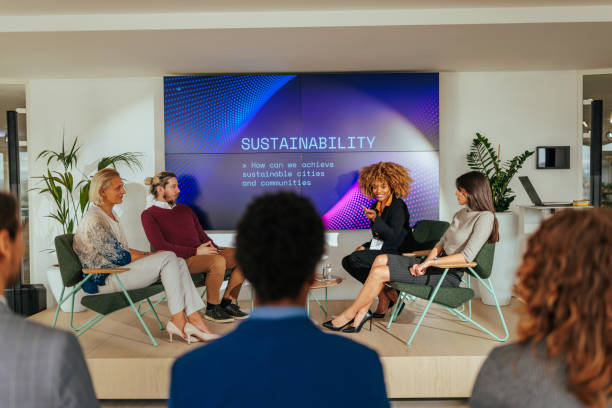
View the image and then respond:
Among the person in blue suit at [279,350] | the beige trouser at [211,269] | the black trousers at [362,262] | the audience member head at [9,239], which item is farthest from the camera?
the black trousers at [362,262]

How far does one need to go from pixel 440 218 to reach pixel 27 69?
4908 millimetres

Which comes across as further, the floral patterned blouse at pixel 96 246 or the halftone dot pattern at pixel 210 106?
the halftone dot pattern at pixel 210 106

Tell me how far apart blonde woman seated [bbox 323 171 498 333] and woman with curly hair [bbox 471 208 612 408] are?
272 centimetres

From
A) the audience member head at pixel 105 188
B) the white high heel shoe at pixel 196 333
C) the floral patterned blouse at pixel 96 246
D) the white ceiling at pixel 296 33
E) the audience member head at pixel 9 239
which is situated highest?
the white ceiling at pixel 296 33

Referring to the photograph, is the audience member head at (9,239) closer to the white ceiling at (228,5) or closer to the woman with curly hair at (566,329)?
the woman with curly hair at (566,329)

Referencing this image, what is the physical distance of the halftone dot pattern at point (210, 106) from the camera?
545cm

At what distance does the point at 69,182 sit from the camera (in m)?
5.25

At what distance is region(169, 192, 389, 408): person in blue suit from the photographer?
947mm

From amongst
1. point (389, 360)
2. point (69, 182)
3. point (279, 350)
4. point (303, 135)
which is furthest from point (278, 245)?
point (69, 182)

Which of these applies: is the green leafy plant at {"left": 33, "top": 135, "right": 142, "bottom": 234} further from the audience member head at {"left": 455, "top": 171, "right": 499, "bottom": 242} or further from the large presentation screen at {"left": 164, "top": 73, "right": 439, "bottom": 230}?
the audience member head at {"left": 455, "top": 171, "right": 499, "bottom": 242}

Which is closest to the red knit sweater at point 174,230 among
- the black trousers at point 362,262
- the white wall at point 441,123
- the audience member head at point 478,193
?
the white wall at point 441,123

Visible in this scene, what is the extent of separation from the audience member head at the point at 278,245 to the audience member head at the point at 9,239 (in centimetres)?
67

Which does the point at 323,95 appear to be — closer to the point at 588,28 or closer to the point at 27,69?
the point at 588,28

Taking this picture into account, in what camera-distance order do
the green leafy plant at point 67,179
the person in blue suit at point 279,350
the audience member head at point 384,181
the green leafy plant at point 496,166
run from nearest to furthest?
the person in blue suit at point 279,350 → the audience member head at point 384,181 → the green leafy plant at point 496,166 → the green leafy plant at point 67,179
